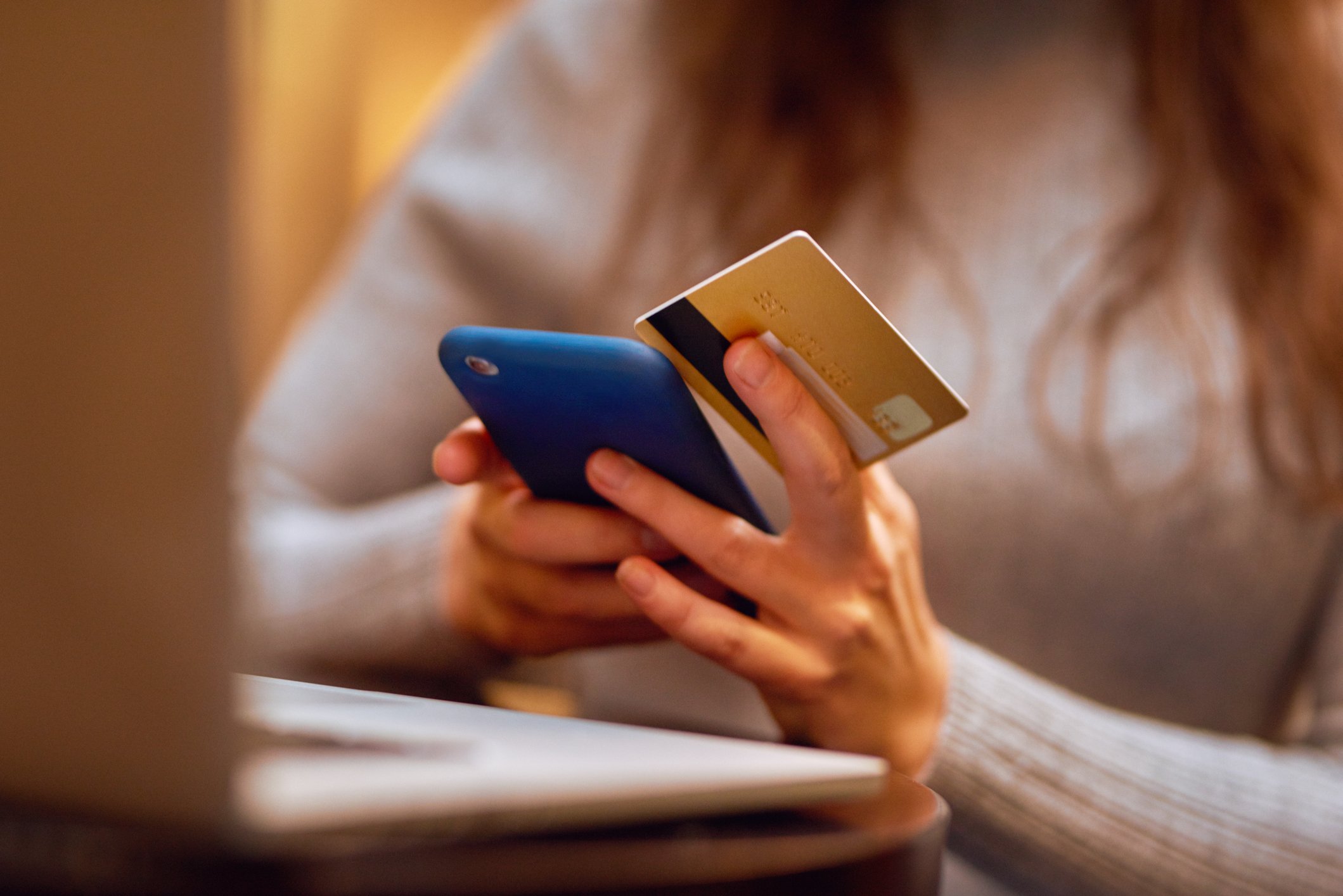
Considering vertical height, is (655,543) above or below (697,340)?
below

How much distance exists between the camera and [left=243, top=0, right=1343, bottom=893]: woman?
1.83ft

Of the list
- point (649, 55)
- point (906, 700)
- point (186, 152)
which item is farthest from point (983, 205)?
point (186, 152)

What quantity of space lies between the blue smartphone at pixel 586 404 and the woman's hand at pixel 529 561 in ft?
0.11

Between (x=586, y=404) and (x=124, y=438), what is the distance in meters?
0.24

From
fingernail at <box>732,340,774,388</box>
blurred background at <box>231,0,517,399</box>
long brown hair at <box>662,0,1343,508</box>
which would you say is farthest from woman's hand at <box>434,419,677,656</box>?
blurred background at <box>231,0,517,399</box>

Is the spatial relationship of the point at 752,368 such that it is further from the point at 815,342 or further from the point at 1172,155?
the point at 1172,155

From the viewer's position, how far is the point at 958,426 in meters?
0.81

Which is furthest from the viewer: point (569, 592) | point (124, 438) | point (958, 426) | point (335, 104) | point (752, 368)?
point (335, 104)

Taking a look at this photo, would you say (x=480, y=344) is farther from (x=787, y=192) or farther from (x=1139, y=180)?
(x=1139, y=180)

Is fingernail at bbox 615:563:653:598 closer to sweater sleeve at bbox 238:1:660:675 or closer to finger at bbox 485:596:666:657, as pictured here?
finger at bbox 485:596:666:657

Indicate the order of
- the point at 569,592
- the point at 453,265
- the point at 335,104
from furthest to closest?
the point at 335,104
the point at 453,265
the point at 569,592

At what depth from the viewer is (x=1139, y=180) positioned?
2.82 feet

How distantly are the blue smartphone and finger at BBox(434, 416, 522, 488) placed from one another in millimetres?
29

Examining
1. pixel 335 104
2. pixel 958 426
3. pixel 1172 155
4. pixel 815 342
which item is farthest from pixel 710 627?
pixel 335 104
